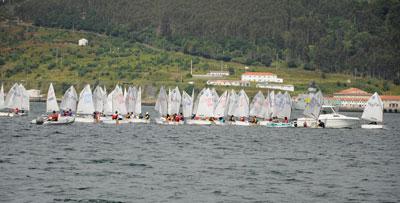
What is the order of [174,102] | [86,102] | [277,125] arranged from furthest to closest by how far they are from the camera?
[174,102]
[277,125]
[86,102]

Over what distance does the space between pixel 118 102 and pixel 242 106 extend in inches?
748

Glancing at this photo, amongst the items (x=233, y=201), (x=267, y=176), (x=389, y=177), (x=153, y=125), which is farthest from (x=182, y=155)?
(x=153, y=125)

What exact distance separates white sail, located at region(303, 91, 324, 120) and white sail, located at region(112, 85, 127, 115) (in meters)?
28.0

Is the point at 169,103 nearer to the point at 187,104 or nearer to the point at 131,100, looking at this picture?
the point at 187,104

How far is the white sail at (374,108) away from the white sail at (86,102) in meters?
39.6

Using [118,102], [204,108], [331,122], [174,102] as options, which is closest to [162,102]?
[174,102]

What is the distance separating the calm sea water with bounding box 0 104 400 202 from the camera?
5056 centimetres

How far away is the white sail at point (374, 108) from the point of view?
11794cm

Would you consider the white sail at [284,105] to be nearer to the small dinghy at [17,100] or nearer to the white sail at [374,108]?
the white sail at [374,108]

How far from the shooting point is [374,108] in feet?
389

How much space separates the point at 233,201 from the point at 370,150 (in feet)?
130

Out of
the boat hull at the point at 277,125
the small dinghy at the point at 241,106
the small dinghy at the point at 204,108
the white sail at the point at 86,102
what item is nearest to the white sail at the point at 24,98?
the white sail at the point at 86,102

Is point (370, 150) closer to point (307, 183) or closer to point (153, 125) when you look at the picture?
point (307, 183)

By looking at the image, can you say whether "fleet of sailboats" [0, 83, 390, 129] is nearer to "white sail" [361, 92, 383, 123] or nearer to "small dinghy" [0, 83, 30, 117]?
"white sail" [361, 92, 383, 123]
